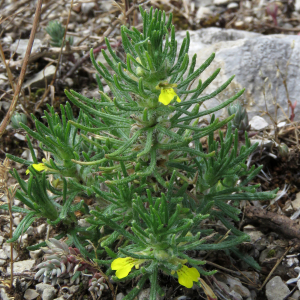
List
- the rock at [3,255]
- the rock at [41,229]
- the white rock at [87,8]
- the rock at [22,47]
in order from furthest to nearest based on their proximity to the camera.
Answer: the white rock at [87,8], the rock at [22,47], the rock at [41,229], the rock at [3,255]

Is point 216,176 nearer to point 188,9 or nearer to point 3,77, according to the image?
point 3,77

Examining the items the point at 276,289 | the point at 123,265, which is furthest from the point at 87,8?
the point at 276,289

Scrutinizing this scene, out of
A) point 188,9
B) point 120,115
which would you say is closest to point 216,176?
point 120,115

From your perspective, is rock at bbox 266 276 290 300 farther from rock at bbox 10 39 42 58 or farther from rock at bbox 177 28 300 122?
rock at bbox 10 39 42 58

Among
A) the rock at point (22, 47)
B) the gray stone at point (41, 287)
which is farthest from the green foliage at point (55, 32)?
the gray stone at point (41, 287)

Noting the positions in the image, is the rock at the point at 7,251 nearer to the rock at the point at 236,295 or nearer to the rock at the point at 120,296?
the rock at the point at 120,296

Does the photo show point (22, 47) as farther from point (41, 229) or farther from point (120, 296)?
point (120, 296)

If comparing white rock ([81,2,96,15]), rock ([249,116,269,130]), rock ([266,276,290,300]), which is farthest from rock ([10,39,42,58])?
rock ([266,276,290,300])
